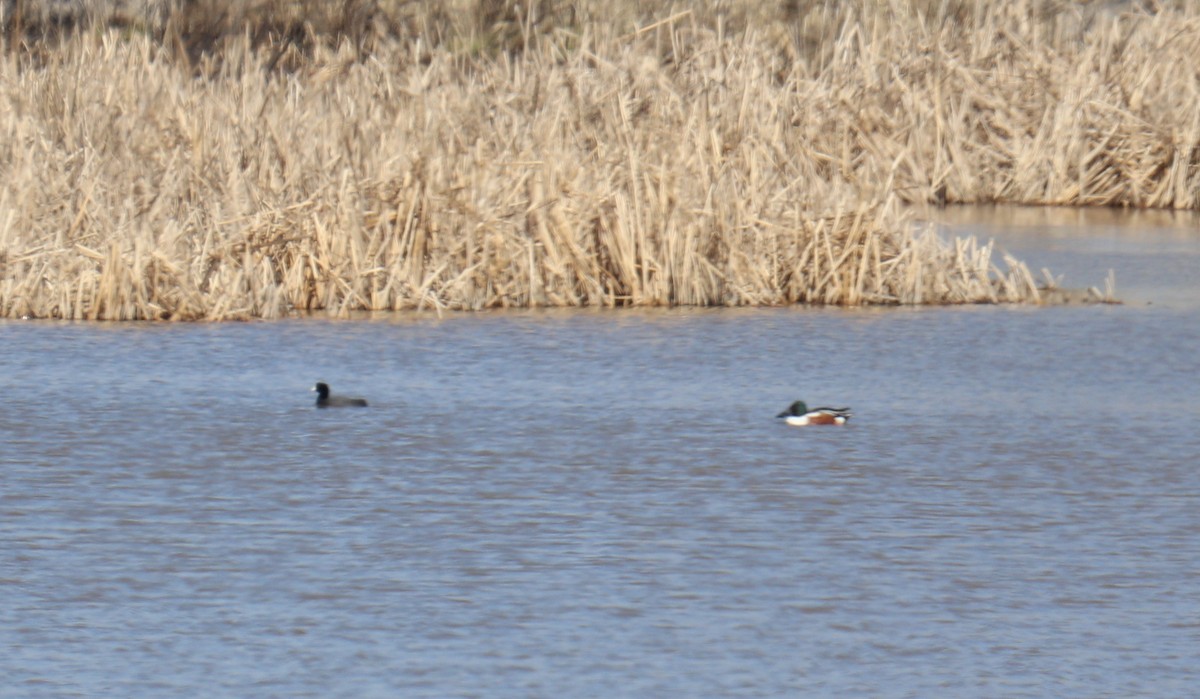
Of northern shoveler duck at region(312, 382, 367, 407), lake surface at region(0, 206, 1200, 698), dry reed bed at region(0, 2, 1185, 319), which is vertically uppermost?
dry reed bed at region(0, 2, 1185, 319)

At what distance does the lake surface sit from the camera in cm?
521

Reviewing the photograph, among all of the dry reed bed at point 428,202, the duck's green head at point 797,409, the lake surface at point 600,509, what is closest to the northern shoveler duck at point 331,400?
the lake surface at point 600,509

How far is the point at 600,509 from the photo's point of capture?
6840 millimetres

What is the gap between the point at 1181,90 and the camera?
17.0 meters

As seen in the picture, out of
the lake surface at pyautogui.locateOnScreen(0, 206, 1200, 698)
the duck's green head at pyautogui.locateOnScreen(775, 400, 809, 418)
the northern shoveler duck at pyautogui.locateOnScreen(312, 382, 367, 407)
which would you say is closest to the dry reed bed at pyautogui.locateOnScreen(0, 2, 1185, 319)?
the lake surface at pyautogui.locateOnScreen(0, 206, 1200, 698)

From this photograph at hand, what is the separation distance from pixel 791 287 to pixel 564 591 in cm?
603

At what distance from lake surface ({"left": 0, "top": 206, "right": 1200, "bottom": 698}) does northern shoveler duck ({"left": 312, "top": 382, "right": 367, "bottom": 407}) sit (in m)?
0.08

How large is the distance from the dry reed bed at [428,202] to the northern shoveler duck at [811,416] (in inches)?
128

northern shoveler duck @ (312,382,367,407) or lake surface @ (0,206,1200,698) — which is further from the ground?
northern shoveler duck @ (312,382,367,407)

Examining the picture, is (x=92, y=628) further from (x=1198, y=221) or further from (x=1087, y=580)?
(x=1198, y=221)

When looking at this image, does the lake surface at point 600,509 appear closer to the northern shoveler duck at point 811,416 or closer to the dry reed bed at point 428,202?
the northern shoveler duck at point 811,416

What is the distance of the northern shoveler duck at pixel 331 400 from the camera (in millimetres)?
8570

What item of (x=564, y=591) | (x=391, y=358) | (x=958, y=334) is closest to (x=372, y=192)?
(x=391, y=358)

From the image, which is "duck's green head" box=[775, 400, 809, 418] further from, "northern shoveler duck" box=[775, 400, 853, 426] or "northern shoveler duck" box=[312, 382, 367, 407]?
"northern shoveler duck" box=[312, 382, 367, 407]
